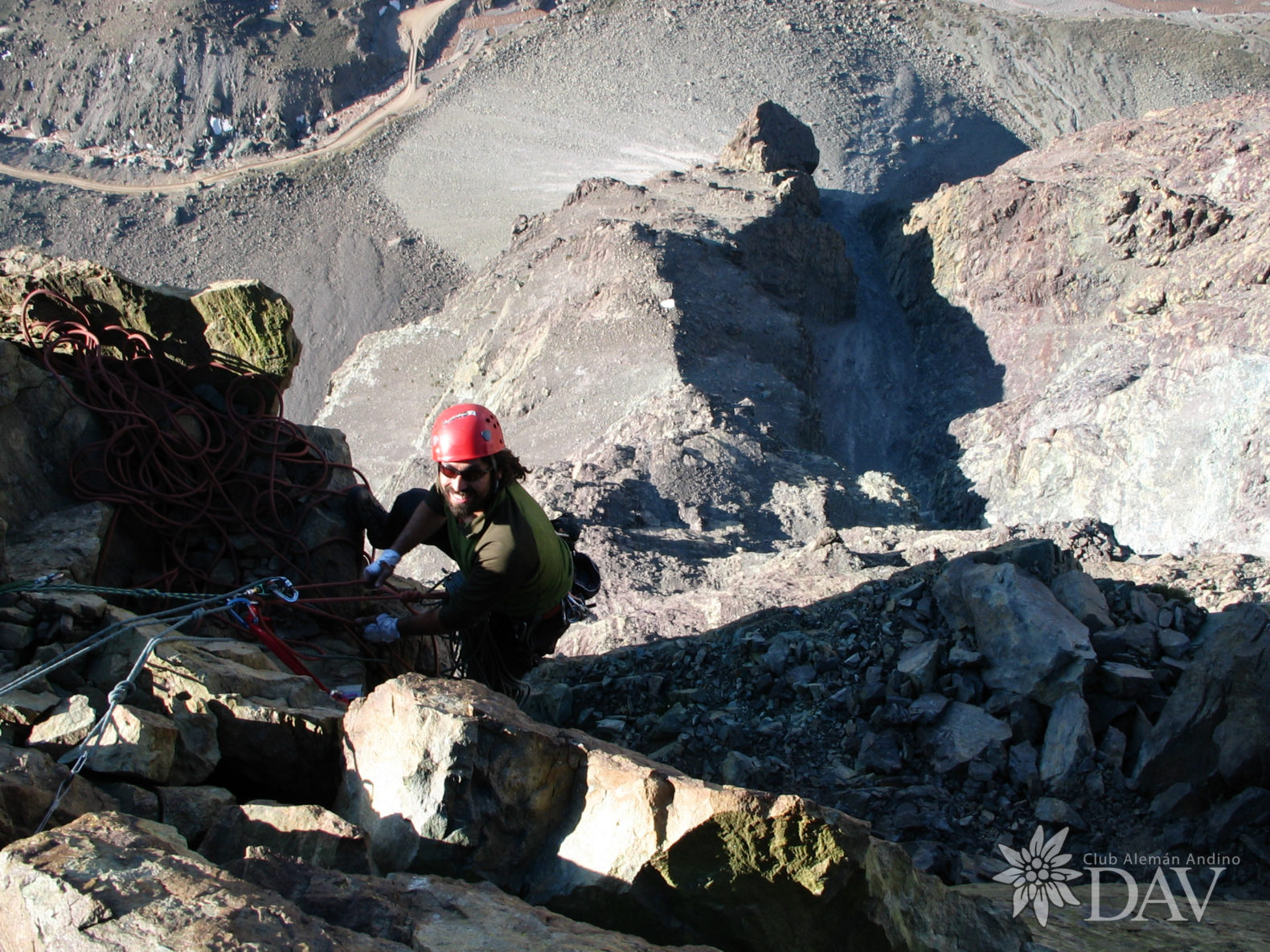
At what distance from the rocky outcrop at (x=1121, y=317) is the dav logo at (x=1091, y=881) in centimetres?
735

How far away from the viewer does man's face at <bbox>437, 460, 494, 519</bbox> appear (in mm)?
4352

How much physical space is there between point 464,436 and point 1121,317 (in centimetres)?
1515

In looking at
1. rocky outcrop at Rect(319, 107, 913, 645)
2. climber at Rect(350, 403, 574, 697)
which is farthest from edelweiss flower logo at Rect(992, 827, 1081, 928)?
rocky outcrop at Rect(319, 107, 913, 645)

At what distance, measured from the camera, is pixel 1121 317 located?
1602 centimetres

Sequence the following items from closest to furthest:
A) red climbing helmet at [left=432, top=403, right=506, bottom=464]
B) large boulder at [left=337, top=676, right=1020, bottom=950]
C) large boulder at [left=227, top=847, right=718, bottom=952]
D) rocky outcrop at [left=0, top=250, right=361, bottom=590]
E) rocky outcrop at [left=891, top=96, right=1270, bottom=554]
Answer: large boulder at [left=227, top=847, right=718, bottom=952] → large boulder at [left=337, top=676, right=1020, bottom=950] → red climbing helmet at [left=432, top=403, right=506, bottom=464] → rocky outcrop at [left=0, top=250, right=361, bottom=590] → rocky outcrop at [left=891, top=96, right=1270, bottom=554]

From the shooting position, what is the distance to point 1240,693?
4.95 meters

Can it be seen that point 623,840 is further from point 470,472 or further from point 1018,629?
point 1018,629

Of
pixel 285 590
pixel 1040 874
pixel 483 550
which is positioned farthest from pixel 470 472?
pixel 1040 874

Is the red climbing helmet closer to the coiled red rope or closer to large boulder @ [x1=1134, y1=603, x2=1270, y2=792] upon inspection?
the coiled red rope

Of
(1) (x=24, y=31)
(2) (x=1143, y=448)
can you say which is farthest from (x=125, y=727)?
(1) (x=24, y=31)

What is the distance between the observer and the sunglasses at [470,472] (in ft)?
14.3

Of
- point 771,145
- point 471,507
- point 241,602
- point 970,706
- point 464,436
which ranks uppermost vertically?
point 771,145

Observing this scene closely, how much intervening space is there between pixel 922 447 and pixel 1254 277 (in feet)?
19.0

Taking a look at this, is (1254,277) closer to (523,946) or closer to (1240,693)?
(1240,693)
